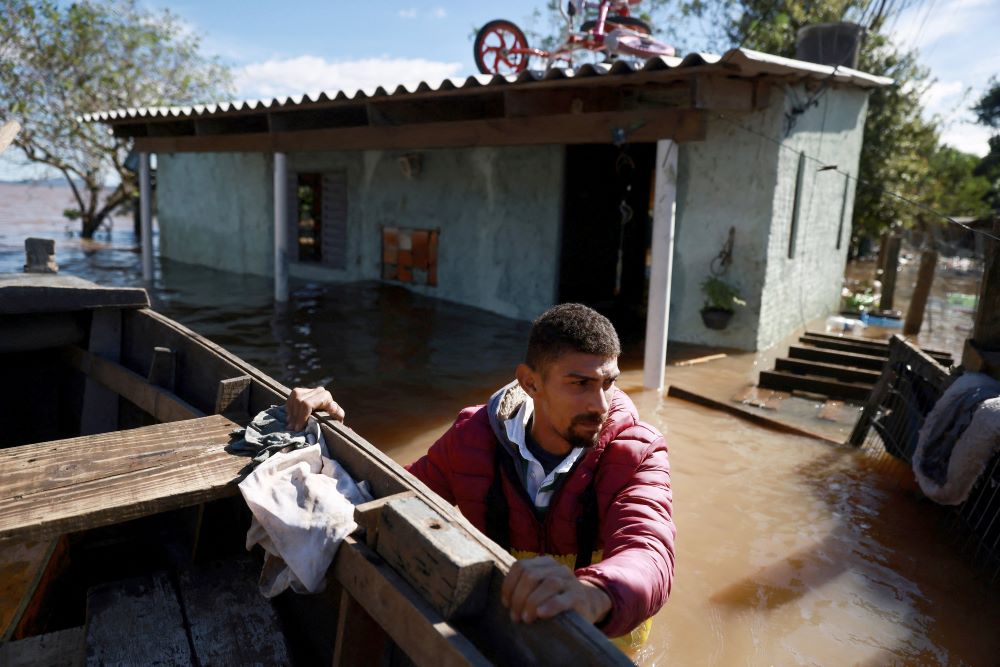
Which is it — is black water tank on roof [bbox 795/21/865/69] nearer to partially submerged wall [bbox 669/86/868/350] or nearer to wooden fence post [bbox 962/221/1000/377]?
partially submerged wall [bbox 669/86/868/350]

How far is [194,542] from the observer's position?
2.89m

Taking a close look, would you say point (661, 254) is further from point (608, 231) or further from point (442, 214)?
point (442, 214)

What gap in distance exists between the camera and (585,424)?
6.98 feet

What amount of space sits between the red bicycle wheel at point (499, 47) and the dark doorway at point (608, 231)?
1.66 metres

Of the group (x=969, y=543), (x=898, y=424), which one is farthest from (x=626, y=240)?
(x=969, y=543)

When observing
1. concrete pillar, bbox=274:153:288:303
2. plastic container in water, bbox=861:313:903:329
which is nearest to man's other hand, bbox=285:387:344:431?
concrete pillar, bbox=274:153:288:303

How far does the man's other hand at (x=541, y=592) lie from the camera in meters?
1.44

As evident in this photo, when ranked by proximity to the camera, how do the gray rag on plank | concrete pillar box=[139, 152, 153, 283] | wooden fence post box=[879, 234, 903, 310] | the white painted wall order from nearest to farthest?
the gray rag on plank
the white painted wall
wooden fence post box=[879, 234, 903, 310]
concrete pillar box=[139, 152, 153, 283]

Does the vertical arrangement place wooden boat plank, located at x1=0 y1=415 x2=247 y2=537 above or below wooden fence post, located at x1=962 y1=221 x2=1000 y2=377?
below

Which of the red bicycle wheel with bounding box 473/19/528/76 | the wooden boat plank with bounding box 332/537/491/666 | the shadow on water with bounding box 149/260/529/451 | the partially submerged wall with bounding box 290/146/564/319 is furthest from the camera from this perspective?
the red bicycle wheel with bounding box 473/19/528/76

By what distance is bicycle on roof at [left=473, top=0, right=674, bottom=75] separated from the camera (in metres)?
9.54

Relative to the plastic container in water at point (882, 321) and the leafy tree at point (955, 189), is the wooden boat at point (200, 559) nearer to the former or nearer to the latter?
the plastic container in water at point (882, 321)

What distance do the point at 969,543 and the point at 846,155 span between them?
340 inches

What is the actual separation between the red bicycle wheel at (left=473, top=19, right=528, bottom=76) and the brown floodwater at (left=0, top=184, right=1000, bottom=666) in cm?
431
